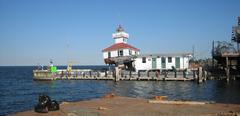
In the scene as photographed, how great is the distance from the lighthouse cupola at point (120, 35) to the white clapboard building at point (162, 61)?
13.5 m

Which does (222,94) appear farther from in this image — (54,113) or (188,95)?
(54,113)

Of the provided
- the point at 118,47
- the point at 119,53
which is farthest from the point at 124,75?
the point at 118,47

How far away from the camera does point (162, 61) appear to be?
2542 inches

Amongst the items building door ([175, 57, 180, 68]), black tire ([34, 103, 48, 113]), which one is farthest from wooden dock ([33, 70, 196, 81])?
black tire ([34, 103, 48, 113])

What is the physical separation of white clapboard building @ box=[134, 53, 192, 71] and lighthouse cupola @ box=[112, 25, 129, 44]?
1351cm

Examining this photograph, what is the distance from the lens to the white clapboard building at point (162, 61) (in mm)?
63375

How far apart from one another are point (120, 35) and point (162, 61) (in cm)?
1703

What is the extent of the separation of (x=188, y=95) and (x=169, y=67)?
23.5m

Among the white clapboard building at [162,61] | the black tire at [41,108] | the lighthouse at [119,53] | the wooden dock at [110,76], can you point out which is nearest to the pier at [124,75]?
the wooden dock at [110,76]

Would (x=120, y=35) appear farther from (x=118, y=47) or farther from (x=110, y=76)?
(x=110, y=76)

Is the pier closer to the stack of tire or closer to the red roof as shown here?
the red roof

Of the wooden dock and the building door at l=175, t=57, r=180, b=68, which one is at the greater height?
the building door at l=175, t=57, r=180, b=68

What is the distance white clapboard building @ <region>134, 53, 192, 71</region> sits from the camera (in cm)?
6338

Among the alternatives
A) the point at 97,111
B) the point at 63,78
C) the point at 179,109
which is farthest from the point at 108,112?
the point at 63,78
